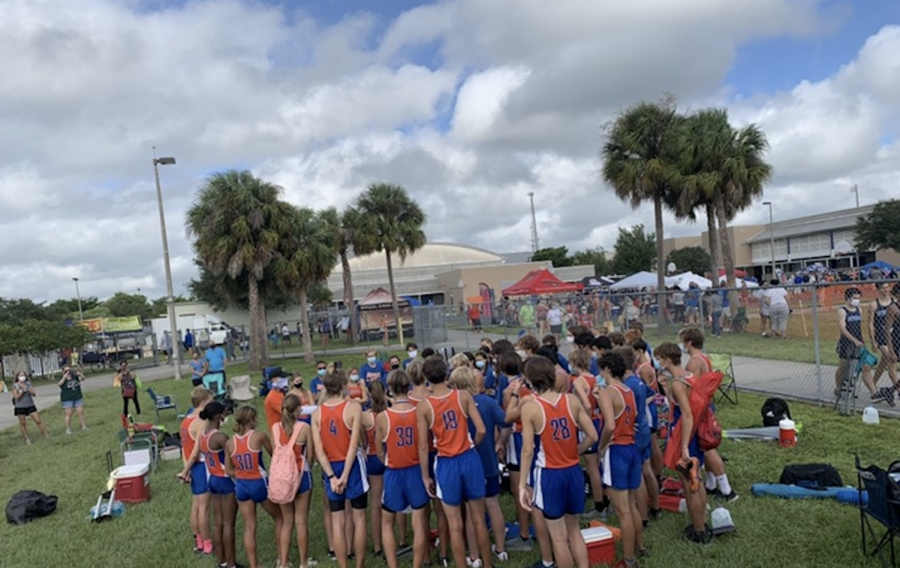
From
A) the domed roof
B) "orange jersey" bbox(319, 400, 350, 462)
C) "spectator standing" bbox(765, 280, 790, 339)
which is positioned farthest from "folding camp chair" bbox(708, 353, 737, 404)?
the domed roof

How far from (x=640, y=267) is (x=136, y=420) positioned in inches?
2158

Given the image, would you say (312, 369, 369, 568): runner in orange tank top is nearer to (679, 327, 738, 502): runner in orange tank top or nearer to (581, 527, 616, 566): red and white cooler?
(581, 527, 616, 566): red and white cooler

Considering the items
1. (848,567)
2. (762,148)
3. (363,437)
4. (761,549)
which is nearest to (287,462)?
(363,437)

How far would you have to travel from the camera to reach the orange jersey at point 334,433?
16.2ft

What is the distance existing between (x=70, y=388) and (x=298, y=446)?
10886 mm

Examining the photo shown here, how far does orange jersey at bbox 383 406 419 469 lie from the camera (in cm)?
473

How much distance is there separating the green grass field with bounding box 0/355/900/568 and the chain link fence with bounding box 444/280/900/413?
0.87m

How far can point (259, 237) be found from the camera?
23.4 metres

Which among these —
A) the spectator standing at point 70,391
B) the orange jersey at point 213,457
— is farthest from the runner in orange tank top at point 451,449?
the spectator standing at point 70,391

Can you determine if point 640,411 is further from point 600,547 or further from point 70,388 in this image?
point 70,388

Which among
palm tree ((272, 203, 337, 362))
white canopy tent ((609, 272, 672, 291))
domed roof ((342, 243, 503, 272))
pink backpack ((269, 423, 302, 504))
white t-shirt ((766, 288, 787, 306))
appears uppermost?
domed roof ((342, 243, 503, 272))

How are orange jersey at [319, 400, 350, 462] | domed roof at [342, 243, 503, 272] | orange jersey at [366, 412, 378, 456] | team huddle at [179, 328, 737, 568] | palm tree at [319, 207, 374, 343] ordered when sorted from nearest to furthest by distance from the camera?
team huddle at [179, 328, 737, 568] → orange jersey at [319, 400, 350, 462] → orange jersey at [366, 412, 378, 456] → palm tree at [319, 207, 374, 343] → domed roof at [342, 243, 503, 272]

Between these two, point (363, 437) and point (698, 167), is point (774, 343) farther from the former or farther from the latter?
point (363, 437)

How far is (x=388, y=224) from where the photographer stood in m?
31.2
